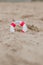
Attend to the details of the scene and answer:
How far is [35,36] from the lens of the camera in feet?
14.8

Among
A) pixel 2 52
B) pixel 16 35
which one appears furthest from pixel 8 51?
pixel 16 35

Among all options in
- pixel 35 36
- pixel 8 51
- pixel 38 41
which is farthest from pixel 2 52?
pixel 35 36

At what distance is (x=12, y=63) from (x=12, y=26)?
1627 millimetres

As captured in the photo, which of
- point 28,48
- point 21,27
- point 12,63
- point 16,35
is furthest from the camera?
point 21,27

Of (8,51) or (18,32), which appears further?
(18,32)

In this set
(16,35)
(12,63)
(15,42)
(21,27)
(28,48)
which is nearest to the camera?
(12,63)

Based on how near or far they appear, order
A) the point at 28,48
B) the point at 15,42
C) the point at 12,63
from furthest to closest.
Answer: the point at 15,42 → the point at 28,48 → the point at 12,63

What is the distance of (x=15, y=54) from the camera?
3467 millimetres

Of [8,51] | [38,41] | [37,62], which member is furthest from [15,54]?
[38,41]

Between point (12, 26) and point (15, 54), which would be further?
point (12, 26)

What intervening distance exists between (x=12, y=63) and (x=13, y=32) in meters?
1.58

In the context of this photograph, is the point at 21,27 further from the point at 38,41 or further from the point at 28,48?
the point at 28,48

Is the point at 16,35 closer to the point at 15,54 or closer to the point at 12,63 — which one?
the point at 15,54

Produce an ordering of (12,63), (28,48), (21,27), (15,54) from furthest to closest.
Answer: (21,27) → (28,48) → (15,54) → (12,63)
